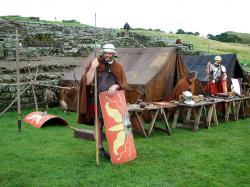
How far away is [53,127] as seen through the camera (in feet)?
29.1

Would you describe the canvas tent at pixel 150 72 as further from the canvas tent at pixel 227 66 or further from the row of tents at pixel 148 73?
the canvas tent at pixel 227 66

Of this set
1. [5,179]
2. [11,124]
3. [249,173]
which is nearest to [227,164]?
[249,173]

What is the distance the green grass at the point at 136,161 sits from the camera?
5.18m

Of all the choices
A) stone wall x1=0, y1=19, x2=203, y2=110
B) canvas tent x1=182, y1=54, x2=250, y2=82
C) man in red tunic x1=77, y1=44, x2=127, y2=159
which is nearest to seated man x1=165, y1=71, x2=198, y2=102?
canvas tent x1=182, y1=54, x2=250, y2=82

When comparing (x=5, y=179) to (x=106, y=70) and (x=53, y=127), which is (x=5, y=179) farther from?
(x=53, y=127)

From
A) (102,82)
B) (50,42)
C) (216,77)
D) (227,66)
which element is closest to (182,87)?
(216,77)

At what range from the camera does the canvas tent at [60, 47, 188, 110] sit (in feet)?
32.2

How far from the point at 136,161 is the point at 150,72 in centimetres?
442

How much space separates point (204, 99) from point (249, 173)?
392cm

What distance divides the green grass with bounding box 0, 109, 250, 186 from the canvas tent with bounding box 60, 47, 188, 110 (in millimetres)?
1686

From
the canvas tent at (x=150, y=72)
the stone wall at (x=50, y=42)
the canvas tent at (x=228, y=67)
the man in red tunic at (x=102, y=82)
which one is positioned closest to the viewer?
the man in red tunic at (x=102, y=82)

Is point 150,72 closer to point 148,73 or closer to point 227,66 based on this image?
point 148,73

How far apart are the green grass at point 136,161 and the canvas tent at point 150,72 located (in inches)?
66.4

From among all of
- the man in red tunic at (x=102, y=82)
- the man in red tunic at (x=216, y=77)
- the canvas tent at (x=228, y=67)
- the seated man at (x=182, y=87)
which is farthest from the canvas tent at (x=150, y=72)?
the man in red tunic at (x=102, y=82)
